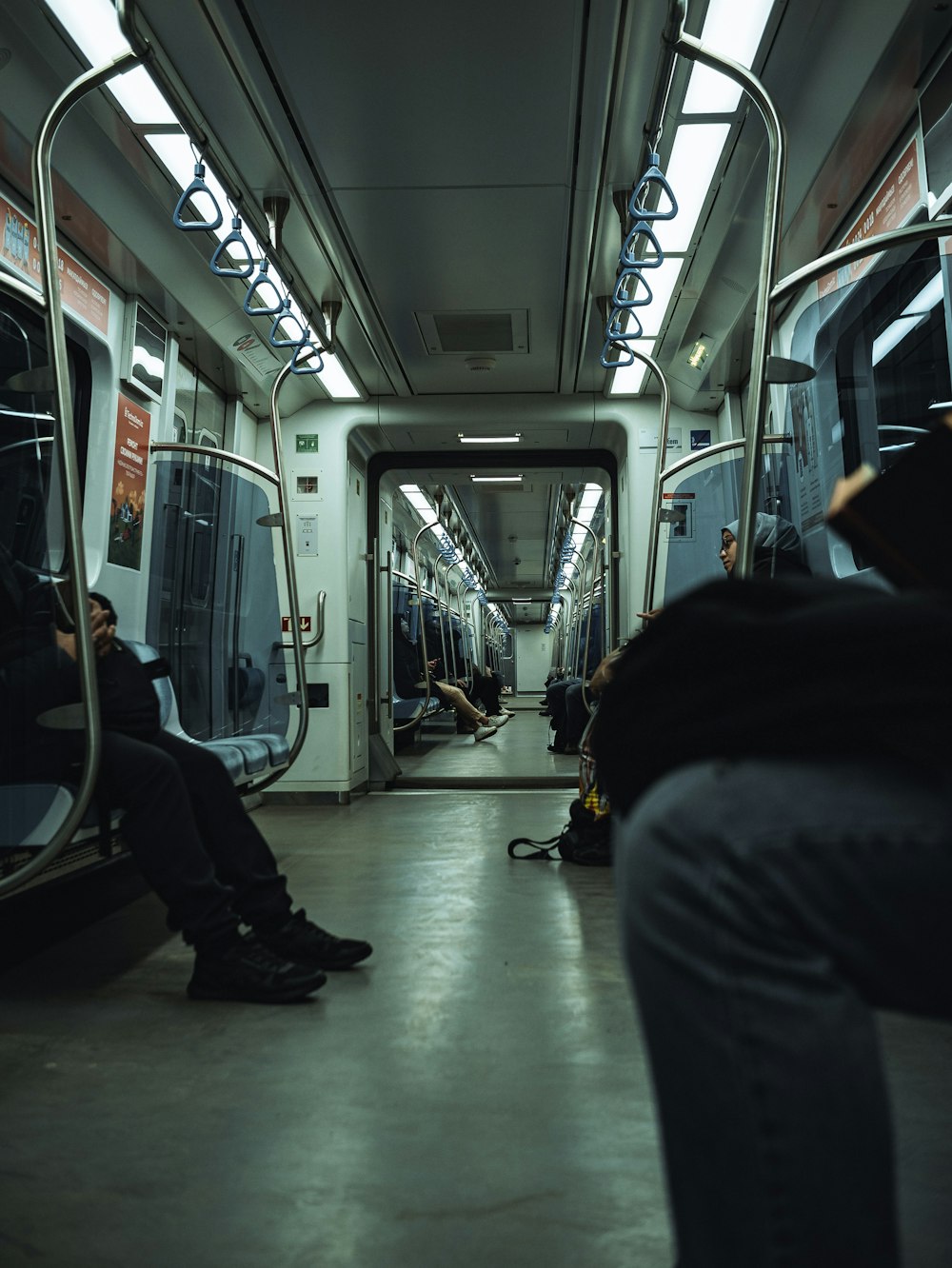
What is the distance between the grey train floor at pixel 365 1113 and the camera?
1.34 metres

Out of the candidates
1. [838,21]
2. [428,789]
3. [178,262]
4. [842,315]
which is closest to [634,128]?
[838,21]

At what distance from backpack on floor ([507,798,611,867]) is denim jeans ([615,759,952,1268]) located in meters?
3.70

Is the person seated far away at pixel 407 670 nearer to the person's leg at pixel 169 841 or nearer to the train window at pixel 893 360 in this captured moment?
the person's leg at pixel 169 841

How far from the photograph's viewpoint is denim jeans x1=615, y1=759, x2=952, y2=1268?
0.56m

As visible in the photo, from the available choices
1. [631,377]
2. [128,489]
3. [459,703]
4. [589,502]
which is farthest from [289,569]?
[459,703]

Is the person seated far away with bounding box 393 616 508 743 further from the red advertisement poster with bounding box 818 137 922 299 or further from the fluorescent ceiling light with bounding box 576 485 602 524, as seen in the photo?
the red advertisement poster with bounding box 818 137 922 299

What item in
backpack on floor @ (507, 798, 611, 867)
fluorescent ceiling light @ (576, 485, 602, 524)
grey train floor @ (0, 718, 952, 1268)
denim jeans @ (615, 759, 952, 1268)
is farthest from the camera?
fluorescent ceiling light @ (576, 485, 602, 524)

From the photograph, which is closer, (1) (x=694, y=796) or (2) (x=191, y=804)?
(1) (x=694, y=796)

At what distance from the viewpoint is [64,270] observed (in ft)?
13.8

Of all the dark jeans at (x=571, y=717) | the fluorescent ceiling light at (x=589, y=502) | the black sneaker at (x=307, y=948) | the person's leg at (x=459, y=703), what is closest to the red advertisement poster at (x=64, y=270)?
the black sneaker at (x=307, y=948)

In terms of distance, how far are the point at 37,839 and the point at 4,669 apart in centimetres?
46

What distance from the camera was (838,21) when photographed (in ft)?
9.89

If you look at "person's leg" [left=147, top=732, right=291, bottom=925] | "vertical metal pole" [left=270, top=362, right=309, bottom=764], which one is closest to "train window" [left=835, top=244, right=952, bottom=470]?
"person's leg" [left=147, top=732, right=291, bottom=925]

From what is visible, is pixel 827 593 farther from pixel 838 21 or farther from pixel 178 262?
pixel 178 262
